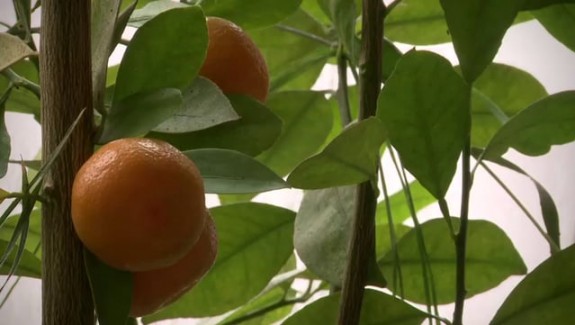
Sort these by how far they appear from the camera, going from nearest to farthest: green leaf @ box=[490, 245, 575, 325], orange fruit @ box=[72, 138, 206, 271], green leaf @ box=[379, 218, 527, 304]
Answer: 1. orange fruit @ box=[72, 138, 206, 271]
2. green leaf @ box=[490, 245, 575, 325]
3. green leaf @ box=[379, 218, 527, 304]

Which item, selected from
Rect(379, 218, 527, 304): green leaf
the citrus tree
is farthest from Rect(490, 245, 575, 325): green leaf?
Rect(379, 218, 527, 304): green leaf

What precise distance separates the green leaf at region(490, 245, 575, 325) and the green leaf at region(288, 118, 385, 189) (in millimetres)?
111

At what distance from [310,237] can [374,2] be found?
140 mm

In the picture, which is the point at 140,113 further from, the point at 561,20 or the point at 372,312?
the point at 561,20

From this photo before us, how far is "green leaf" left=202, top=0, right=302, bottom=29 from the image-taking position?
434 millimetres

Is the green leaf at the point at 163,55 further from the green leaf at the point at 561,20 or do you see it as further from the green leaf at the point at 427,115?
the green leaf at the point at 561,20

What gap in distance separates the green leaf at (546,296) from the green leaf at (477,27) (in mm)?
112

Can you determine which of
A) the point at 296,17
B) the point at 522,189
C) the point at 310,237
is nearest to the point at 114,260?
the point at 310,237

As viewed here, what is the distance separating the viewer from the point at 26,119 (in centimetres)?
107

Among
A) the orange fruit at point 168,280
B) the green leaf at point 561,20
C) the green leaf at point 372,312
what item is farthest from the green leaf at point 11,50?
the green leaf at point 561,20

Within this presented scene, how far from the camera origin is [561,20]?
1.57 feet

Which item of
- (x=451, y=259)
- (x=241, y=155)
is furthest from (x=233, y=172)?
(x=451, y=259)

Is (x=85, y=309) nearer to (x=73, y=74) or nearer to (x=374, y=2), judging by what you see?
(x=73, y=74)

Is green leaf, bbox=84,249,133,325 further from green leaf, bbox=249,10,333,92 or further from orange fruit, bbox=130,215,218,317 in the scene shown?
green leaf, bbox=249,10,333,92
